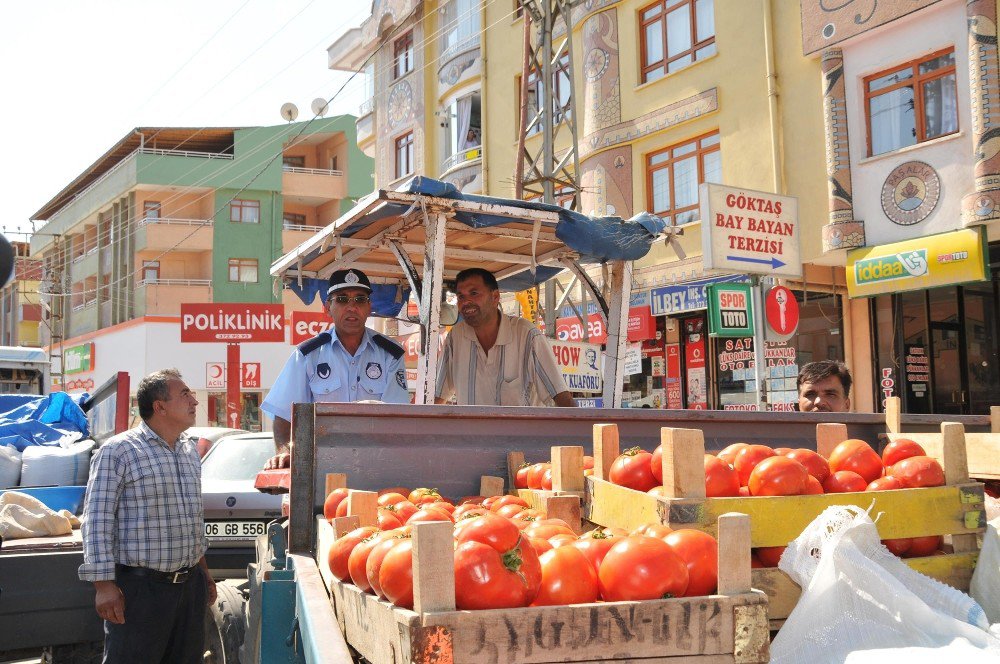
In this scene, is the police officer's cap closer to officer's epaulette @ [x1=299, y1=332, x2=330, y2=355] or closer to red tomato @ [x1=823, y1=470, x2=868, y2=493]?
officer's epaulette @ [x1=299, y1=332, x2=330, y2=355]

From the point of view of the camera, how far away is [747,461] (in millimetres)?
2953

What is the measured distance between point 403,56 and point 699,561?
26.1 m

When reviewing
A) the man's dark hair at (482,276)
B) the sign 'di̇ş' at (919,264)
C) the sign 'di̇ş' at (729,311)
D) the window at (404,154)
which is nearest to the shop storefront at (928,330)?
the sign 'di̇ş' at (919,264)

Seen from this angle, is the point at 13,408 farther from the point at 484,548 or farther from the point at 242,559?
the point at 484,548

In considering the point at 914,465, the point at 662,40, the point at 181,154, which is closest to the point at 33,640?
the point at 914,465

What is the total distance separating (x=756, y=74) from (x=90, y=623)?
13.9 m

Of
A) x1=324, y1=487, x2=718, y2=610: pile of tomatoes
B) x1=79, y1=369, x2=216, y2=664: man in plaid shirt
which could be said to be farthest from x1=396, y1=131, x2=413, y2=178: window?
x1=324, y1=487, x2=718, y2=610: pile of tomatoes

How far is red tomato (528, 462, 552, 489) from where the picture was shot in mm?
3580

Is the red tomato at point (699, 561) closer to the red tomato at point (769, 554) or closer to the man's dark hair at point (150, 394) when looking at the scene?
the red tomato at point (769, 554)

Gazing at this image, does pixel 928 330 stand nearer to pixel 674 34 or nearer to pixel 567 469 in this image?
pixel 674 34

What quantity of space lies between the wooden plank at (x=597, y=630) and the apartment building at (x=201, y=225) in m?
38.9

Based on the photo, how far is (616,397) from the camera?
20.1ft

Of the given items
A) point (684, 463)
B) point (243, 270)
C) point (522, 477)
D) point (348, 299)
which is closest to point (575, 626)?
point (684, 463)

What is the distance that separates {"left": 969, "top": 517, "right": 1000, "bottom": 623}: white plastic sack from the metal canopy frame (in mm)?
3310
